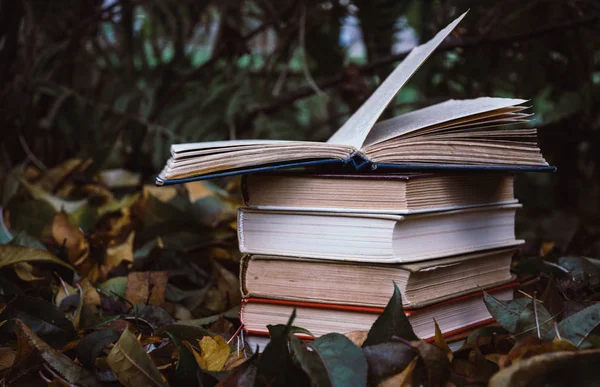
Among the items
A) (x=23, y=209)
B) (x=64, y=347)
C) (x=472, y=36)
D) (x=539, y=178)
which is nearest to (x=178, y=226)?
(x=23, y=209)

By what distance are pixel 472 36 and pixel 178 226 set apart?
805 mm

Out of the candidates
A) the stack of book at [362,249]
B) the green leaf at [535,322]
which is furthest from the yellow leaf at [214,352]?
the green leaf at [535,322]

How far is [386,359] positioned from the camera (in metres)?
0.64

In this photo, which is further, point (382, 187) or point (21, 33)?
point (21, 33)

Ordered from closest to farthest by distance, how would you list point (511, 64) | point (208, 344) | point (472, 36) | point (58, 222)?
point (208, 344) → point (58, 222) → point (472, 36) → point (511, 64)

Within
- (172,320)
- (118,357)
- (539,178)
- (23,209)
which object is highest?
(118,357)

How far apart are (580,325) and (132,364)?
0.46 m

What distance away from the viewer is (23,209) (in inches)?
53.8

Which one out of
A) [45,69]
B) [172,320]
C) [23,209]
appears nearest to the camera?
[172,320]

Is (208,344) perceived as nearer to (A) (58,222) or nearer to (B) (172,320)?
(B) (172,320)

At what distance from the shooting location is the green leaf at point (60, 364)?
2.30ft

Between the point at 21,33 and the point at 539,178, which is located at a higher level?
the point at 21,33

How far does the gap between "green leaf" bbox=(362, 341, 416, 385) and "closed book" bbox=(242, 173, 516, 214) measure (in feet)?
0.54

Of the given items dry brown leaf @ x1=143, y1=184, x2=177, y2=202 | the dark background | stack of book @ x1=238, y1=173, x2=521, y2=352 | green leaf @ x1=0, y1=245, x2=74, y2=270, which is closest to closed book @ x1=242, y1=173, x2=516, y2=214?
stack of book @ x1=238, y1=173, x2=521, y2=352
